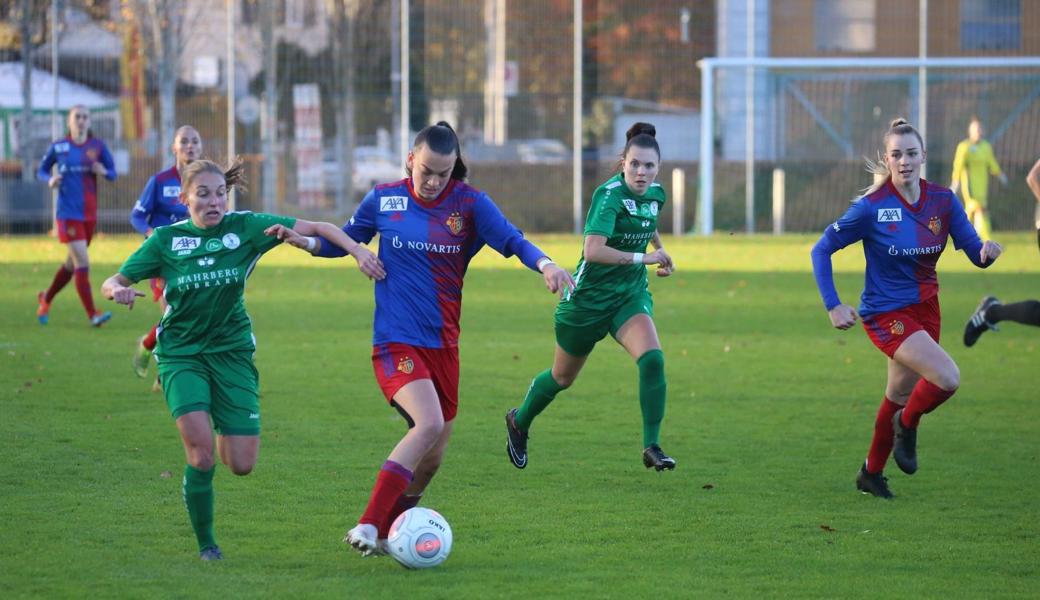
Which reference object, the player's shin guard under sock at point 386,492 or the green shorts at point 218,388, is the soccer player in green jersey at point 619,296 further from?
the green shorts at point 218,388

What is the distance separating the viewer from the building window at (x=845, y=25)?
113 ft

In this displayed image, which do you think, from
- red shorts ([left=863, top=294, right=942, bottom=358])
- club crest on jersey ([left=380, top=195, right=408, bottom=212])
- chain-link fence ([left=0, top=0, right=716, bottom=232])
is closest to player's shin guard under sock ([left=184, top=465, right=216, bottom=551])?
club crest on jersey ([left=380, top=195, right=408, bottom=212])

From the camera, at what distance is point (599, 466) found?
338 inches

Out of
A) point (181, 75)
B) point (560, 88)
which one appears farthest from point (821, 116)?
point (181, 75)

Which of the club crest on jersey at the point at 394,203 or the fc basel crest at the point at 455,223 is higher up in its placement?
the club crest on jersey at the point at 394,203

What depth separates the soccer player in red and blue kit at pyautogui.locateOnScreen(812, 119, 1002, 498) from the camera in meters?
7.68

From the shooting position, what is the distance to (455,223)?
648 centimetres

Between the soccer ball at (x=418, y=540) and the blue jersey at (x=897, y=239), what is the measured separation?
2648 mm

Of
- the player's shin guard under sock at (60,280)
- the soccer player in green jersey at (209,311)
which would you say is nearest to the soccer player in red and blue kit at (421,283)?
the soccer player in green jersey at (209,311)

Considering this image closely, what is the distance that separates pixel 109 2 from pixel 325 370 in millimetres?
25439

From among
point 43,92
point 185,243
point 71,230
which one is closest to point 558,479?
point 185,243

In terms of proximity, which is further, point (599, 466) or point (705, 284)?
point (705, 284)

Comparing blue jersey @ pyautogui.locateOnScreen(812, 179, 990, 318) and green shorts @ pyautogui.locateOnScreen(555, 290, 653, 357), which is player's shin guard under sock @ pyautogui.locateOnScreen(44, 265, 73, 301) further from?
blue jersey @ pyautogui.locateOnScreen(812, 179, 990, 318)

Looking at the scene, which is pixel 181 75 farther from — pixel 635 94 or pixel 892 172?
pixel 892 172
